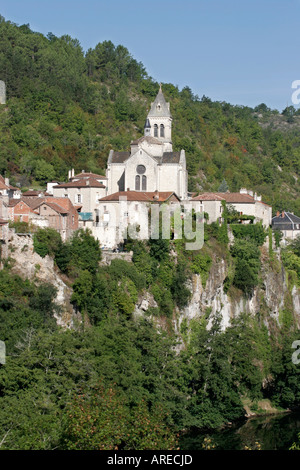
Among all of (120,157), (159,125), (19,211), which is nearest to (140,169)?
(120,157)

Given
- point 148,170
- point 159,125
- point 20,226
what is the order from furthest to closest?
point 159,125 < point 148,170 < point 20,226

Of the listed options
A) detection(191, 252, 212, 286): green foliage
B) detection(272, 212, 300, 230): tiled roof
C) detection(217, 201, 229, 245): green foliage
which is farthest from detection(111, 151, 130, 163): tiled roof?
detection(272, 212, 300, 230): tiled roof

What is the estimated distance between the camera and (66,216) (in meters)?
46.5

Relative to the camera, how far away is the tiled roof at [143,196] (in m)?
52.1

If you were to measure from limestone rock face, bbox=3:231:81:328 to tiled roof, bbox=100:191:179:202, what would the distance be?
11962 millimetres

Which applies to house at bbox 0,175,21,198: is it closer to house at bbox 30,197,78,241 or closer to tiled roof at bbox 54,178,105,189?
tiled roof at bbox 54,178,105,189

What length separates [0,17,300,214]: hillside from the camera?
82875 mm

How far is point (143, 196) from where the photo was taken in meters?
53.6

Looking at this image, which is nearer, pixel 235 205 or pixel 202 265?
pixel 202 265

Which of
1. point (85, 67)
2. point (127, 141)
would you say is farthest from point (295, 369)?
point (85, 67)

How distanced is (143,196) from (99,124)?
5109cm

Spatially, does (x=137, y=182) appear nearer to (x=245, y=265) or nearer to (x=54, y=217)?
(x=245, y=265)
